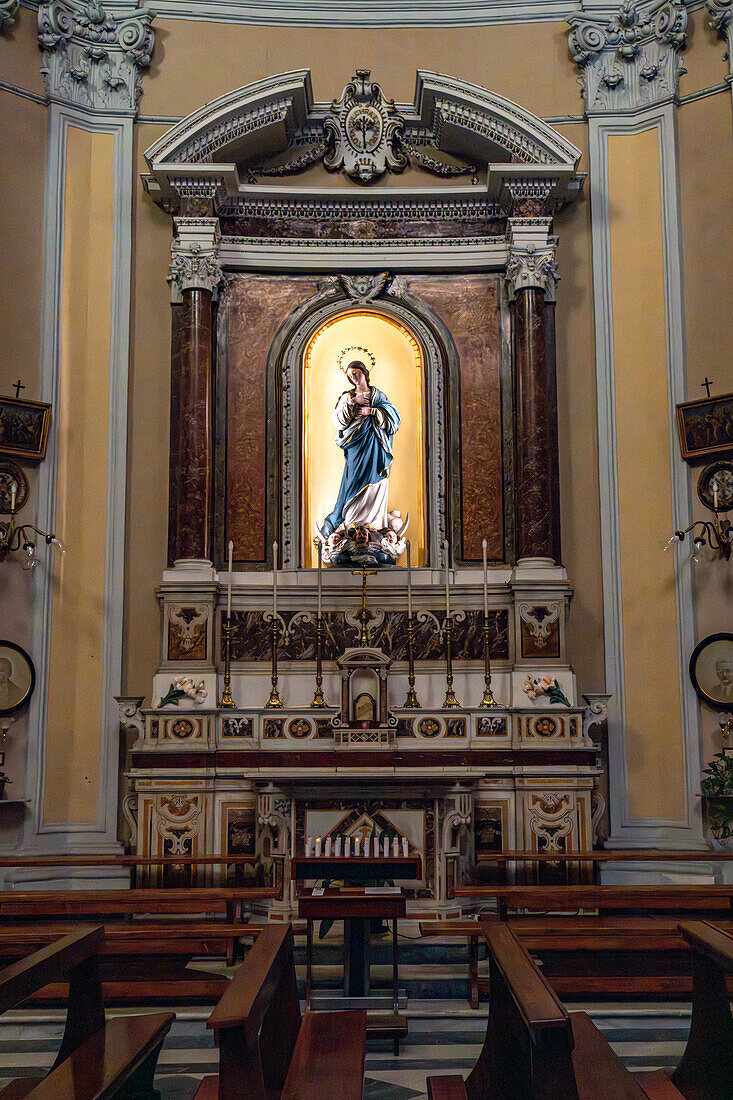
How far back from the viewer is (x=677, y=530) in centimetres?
872

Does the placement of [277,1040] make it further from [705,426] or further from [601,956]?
[705,426]

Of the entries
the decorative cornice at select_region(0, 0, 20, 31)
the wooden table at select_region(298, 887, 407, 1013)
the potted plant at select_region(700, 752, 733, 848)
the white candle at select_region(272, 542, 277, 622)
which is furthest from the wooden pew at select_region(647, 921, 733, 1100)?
the decorative cornice at select_region(0, 0, 20, 31)

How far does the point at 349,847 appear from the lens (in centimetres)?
707

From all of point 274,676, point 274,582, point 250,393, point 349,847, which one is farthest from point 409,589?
point 250,393

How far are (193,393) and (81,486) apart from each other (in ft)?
3.76

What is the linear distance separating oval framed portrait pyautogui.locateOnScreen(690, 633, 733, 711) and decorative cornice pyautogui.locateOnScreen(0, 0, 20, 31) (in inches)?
284

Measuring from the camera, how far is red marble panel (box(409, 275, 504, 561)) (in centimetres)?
899

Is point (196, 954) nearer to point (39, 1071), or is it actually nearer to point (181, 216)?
point (39, 1071)

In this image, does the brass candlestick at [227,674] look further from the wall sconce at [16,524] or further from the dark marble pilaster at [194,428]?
the wall sconce at [16,524]

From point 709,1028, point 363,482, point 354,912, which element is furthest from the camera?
point 363,482

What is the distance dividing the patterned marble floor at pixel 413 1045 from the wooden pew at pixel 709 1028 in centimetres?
121

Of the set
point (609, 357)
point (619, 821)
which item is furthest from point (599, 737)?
point (609, 357)

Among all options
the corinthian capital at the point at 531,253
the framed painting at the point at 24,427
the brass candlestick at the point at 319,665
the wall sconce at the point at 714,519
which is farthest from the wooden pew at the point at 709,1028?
the framed painting at the point at 24,427

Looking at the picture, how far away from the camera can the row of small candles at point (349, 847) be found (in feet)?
21.1
